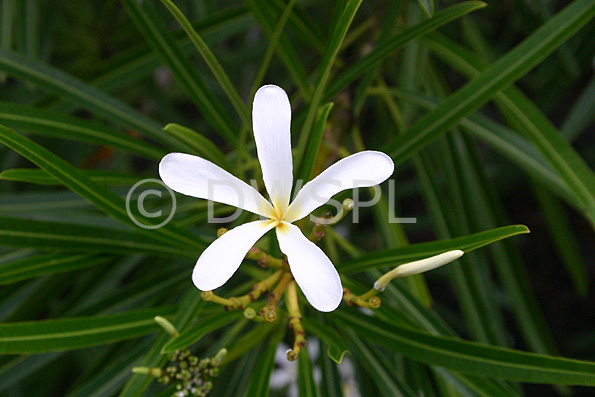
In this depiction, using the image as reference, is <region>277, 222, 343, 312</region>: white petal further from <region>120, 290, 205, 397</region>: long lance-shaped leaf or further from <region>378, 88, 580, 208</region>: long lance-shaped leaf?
<region>378, 88, 580, 208</region>: long lance-shaped leaf

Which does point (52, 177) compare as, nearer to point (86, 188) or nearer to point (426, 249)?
point (86, 188)

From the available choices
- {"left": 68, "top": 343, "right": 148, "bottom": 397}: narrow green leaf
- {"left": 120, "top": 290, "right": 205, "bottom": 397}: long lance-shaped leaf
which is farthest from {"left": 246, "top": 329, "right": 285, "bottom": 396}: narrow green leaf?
{"left": 68, "top": 343, "right": 148, "bottom": 397}: narrow green leaf

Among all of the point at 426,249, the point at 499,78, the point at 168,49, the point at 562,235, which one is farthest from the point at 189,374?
the point at 562,235

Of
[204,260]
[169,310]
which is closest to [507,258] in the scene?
[169,310]

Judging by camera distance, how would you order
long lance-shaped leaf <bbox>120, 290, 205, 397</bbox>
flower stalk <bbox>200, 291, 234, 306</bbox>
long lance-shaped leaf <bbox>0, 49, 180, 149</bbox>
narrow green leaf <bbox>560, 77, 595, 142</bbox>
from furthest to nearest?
narrow green leaf <bbox>560, 77, 595, 142</bbox>
long lance-shaped leaf <bbox>0, 49, 180, 149</bbox>
long lance-shaped leaf <bbox>120, 290, 205, 397</bbox>
flower stalk <bbox>200, 291, 234, 306</bbox>

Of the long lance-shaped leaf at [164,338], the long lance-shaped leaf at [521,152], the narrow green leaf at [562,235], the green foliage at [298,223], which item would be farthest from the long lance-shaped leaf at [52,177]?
the narrow green leaf at [562,235]
